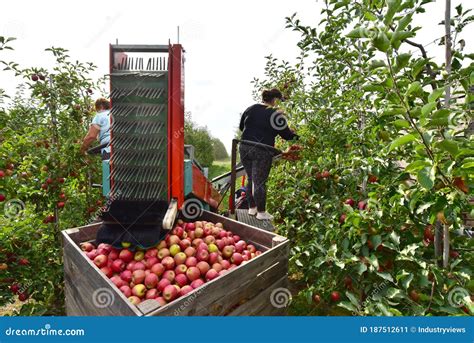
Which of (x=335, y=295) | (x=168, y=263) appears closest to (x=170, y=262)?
(x=168, y=263)

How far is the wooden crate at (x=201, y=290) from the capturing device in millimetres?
1577

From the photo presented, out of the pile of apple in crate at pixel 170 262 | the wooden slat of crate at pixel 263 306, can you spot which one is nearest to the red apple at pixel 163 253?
the pile of apple in crate at pixel 170 262

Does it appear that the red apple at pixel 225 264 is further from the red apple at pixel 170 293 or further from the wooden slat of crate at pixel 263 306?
the red apple at pixel 170 293

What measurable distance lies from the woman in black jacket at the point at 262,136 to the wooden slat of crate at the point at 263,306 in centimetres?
128

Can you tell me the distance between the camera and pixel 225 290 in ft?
5.99

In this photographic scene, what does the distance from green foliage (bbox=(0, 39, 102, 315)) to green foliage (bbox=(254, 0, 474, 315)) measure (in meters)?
2.40

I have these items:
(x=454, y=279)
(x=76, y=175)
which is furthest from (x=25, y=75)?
(x=454, y=279)

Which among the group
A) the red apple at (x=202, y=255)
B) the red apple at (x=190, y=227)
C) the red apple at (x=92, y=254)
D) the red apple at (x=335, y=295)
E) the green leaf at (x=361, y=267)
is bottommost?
the red apple at (x=335, y=295)

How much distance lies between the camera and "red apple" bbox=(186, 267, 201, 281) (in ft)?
6.86

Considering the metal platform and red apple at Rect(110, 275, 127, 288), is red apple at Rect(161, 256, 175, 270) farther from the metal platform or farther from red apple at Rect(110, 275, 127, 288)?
the metal platform

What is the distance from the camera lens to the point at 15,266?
2.54m

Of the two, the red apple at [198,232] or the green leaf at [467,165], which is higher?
the green leaf at [467,165]

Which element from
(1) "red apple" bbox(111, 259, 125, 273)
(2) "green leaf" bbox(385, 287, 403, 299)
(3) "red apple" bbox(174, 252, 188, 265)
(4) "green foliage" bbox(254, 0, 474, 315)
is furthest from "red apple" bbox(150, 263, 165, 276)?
(2) "green leaf" bbox(385, 287, 403, 299)

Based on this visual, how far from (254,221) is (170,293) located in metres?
1.77
